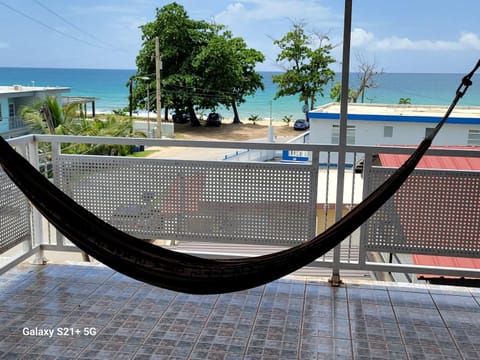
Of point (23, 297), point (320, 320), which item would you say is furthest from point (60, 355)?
point (320, 320)

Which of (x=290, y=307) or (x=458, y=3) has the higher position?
(x=458, y=3)

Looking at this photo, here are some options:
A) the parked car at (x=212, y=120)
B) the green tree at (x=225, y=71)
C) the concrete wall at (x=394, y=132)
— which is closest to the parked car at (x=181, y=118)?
the green tree at (x=225, y=71)

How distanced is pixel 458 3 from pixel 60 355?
26.6m

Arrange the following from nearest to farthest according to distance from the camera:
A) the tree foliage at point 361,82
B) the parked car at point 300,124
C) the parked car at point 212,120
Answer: the parked car at point 212,120
the tree foliage at point 361,82
the parked car at point 300,124

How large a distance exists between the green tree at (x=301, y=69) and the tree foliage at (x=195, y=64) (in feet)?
2.70

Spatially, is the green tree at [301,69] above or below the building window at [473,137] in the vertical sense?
above

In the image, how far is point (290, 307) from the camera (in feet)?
8.11

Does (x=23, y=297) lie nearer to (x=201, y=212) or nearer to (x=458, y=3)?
(x=201, y=212)

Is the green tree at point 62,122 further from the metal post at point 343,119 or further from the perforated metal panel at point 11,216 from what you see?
the metal post at point 343,119

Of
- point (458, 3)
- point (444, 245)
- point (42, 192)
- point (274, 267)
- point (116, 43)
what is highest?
point (458, 3)

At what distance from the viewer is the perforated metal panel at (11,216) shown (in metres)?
2.65

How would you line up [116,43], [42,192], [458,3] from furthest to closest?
[458,3] < [116,43] < [42,192]

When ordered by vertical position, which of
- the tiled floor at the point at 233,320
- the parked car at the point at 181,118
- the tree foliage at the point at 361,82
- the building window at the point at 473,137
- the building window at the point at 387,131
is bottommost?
the tiled floor at the point at 233,320

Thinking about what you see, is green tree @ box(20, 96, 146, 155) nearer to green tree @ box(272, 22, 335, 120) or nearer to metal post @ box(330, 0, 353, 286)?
green tree @ box(272, 22, 335, 120)
